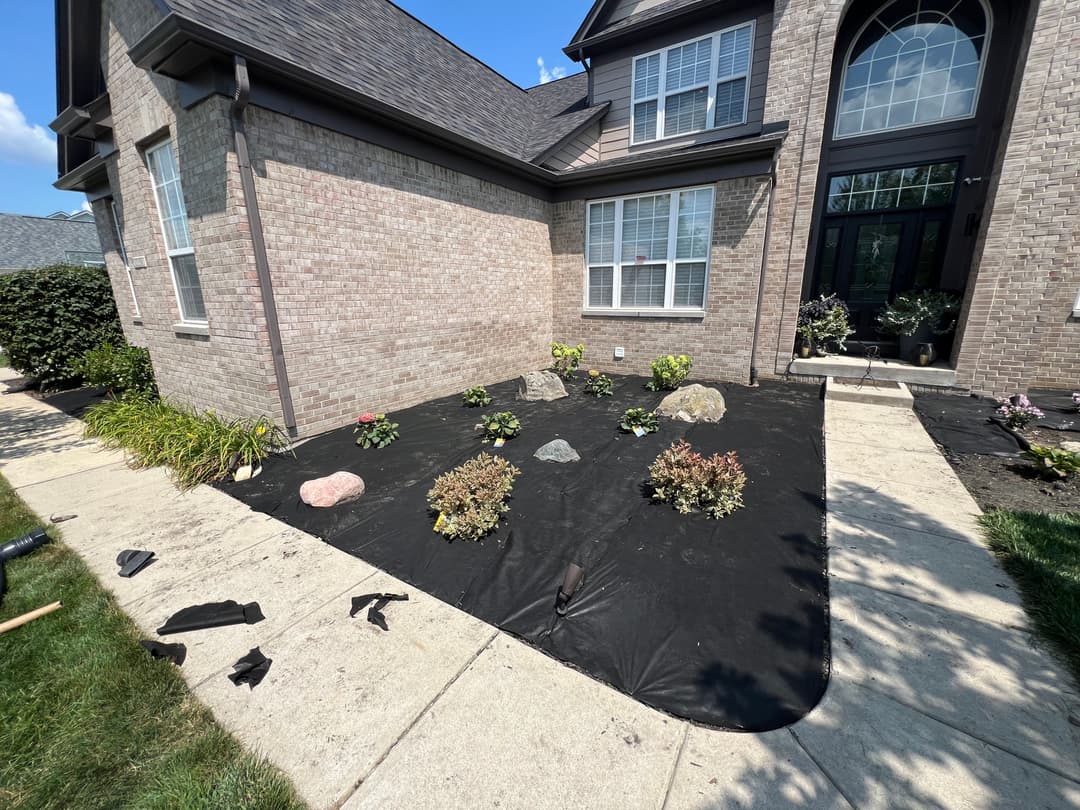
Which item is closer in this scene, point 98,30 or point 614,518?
point 614,518

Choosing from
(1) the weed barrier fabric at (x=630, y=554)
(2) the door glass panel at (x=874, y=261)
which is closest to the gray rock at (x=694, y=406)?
(1) the weed barrier fabric at (x=630, y=554)

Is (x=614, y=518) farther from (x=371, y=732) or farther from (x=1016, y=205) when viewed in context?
(x=1016, y=205)

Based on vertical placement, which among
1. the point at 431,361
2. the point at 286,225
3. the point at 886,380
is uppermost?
the point at 286,225

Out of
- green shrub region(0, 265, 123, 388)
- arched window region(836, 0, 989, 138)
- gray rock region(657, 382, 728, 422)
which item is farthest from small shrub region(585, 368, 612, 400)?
green shrub region(0, 265, 123, 388)

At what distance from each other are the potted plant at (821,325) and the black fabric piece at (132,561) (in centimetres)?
912

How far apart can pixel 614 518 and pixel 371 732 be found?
2.19 meters

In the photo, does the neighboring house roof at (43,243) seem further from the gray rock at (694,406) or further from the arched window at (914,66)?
the arched window at (914,66)

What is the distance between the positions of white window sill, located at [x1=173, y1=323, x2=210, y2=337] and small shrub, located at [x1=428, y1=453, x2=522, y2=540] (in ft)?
13.5

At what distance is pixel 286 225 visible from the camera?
186 inches

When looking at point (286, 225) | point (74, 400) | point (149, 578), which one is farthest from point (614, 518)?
point (74, 400)

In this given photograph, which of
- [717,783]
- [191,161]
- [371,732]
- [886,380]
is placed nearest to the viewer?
[717,783]

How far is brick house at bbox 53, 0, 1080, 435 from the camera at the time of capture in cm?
476

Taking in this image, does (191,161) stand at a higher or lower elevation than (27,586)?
higher

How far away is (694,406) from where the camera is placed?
224 inches
